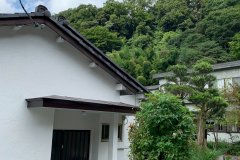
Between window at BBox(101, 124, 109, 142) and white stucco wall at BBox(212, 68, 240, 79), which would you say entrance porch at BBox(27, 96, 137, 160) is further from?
white stucco wall at BBox(212, 68, 240, 79)

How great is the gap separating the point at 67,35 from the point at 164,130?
4813 millimetres

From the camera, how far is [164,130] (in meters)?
8.91

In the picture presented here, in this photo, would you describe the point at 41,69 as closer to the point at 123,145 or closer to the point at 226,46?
the point at 123,145

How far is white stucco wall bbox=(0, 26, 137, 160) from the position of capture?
8.45 metres

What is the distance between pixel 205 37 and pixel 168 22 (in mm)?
12966

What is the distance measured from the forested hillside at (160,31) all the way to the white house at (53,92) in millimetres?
26465

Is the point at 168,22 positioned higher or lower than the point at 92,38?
higher

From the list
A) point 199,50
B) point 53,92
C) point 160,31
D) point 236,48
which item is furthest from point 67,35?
point 160,31

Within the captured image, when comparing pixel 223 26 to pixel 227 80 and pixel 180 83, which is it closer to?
pixel 227 80

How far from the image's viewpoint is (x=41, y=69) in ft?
30.6

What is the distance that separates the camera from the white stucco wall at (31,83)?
27.7 feet

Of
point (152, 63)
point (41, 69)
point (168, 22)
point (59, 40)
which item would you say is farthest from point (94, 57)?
point (168, 22)

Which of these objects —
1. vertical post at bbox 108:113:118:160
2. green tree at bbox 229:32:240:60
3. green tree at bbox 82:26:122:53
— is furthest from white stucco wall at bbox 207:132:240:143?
green tree at bbox 82:26:122:53

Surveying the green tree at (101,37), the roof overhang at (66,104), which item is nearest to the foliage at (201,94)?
the roof overhang at (66,104)
